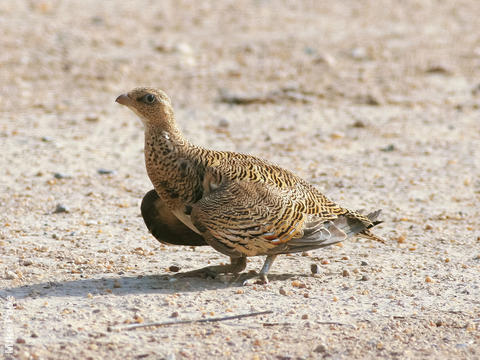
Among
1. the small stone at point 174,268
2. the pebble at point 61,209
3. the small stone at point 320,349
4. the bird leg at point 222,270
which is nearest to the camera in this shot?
the small stone at point 320,349

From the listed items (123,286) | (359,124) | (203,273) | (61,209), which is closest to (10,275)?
(123,286)

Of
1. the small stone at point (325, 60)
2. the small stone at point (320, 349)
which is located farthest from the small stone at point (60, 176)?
the small stone at point (325, 60)

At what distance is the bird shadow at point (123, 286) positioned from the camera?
672 cm

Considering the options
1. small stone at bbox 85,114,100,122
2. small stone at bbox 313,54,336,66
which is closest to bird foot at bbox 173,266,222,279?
small stone at bbox 85,114,100,122

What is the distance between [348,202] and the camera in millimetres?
9641

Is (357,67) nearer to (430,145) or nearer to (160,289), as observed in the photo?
(430,145)

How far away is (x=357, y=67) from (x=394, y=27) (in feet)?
11.1

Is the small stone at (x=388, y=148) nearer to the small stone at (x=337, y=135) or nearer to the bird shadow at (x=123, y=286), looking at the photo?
the small stone at (x=337, y=135)

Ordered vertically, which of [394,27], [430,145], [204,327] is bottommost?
[204,327]

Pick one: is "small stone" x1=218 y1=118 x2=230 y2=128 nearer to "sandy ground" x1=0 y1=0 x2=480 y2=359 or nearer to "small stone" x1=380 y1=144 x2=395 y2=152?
"sandy ground" x1=0 y1=0 x2=480 y2=359

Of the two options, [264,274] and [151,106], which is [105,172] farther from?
[264,274]

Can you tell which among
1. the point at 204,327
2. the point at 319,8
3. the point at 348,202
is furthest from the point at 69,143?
the point at 319,8

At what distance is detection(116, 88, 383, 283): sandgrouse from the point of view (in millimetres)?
6715

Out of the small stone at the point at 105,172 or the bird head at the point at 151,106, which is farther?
the small stone at the point at 105,172
